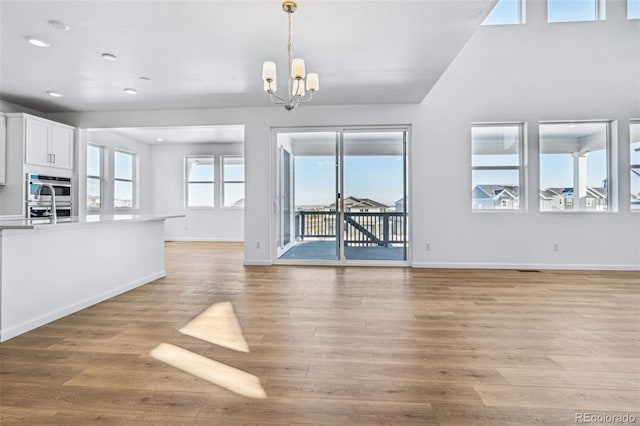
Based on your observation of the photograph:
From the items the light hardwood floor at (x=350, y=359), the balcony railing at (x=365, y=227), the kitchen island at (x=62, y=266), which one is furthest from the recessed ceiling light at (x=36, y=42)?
the balcony railing at (x=365, y=227)

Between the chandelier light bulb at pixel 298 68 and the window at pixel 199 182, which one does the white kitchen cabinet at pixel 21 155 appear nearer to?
the window at pixel 199 182

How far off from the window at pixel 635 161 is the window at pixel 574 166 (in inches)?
12.6

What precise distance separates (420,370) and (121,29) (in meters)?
3.72

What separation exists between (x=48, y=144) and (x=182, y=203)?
3.87 m

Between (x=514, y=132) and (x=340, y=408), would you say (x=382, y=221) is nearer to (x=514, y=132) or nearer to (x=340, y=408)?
(x=514, y=132)

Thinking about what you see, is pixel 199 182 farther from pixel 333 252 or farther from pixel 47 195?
pixel 333 252

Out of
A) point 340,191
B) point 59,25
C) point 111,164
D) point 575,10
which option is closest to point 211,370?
point 59,25

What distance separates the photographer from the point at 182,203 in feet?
29.1

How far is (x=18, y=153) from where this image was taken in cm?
478

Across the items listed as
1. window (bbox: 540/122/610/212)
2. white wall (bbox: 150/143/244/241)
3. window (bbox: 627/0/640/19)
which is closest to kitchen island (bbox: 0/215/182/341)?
white wall (bbox: 150/143/244/241)

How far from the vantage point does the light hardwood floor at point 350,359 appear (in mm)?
1515

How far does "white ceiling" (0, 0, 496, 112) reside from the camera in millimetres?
2672

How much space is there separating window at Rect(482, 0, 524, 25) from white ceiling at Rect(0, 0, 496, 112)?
193 centimetres

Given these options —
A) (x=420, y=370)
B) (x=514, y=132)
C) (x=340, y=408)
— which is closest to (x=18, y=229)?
(x=340, y=408)
